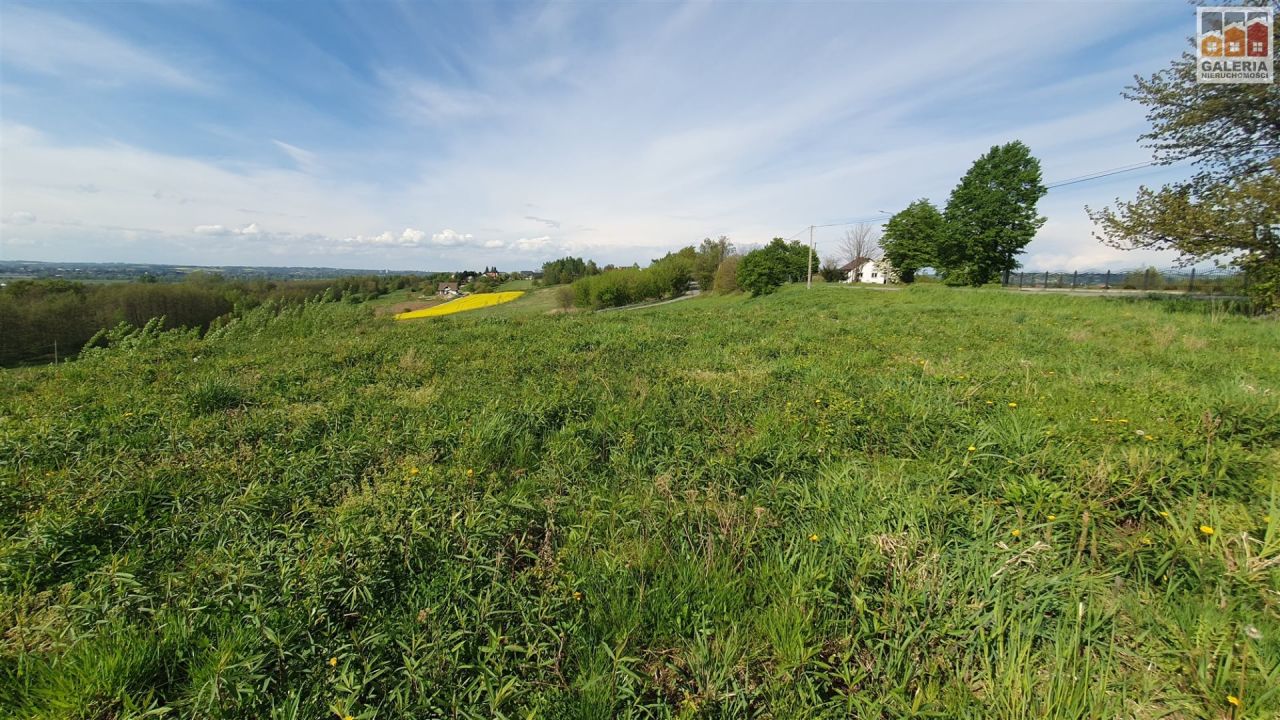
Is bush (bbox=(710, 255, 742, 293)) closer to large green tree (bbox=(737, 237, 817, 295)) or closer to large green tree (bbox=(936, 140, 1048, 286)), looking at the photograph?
large green tree (bbox=(737, 237, 817, 295))

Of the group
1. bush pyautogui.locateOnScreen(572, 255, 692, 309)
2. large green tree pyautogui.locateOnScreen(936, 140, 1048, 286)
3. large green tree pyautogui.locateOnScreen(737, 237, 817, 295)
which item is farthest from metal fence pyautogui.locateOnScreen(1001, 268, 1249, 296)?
bush pyautogui.locateOnScreen(572, 255, 692, 309)

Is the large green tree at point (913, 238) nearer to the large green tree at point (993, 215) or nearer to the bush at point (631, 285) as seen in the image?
the large green tree at point (993, 215)

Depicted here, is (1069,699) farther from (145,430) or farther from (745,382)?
(145,430)

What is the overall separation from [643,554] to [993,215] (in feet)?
165

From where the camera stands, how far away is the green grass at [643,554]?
1719 millimetres

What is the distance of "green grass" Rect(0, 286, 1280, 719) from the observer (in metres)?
1.72

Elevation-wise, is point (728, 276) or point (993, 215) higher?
point (993, 215)

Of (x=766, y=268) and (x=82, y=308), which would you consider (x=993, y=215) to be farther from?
(x=82, y=308)

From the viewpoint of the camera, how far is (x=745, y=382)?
18.6ft

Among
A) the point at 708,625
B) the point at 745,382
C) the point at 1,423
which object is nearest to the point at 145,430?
the point at 1,423

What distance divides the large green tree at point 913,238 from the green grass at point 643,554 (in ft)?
155

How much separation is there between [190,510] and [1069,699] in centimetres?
441

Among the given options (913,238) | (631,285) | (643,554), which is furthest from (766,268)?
(643,554)

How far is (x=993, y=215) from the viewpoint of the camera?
39531 mm
